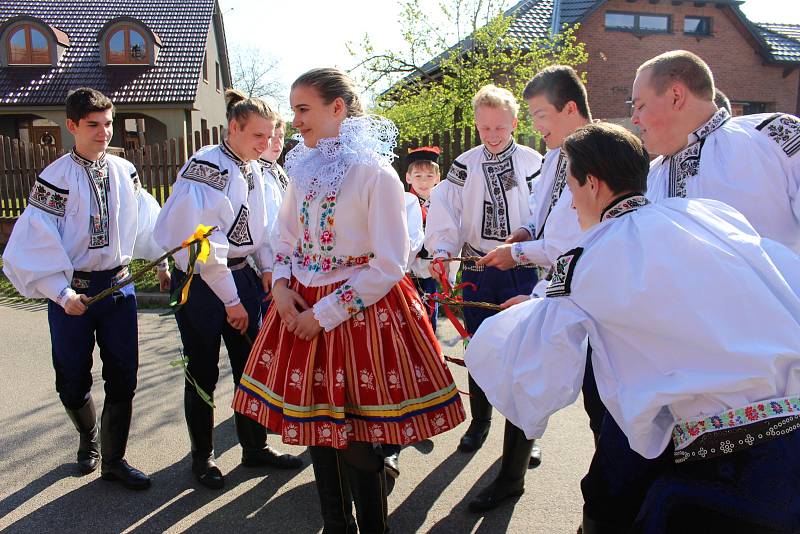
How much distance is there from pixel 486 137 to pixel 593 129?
192 centimetres

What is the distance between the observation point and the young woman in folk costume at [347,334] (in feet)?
8.23

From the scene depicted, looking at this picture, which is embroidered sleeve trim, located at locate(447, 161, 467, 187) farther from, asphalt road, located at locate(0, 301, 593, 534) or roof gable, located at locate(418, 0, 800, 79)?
roof gable, located at locate(418, 0, 800, 79)

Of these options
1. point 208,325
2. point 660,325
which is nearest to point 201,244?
point 208,325

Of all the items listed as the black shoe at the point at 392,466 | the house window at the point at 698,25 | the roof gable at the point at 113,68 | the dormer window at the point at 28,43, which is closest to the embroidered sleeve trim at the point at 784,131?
the black shoe at the point at 392,466

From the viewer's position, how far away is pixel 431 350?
104 inches

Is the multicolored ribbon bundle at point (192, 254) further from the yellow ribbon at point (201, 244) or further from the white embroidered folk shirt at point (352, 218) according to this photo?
the white embroidered folk shirt at point (352, 218)

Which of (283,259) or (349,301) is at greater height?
(283,259)

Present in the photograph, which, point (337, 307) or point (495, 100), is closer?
Result: point (337, 307)

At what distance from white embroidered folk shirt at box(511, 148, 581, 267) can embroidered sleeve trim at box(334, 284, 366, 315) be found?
817mm

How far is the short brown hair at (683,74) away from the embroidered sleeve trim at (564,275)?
106 centimetres

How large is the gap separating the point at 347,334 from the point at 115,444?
181 centimetres

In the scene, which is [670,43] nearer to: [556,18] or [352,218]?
[556,18]

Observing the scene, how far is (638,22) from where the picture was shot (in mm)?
23094

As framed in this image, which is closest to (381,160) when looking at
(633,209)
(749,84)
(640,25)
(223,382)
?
(633,209)
